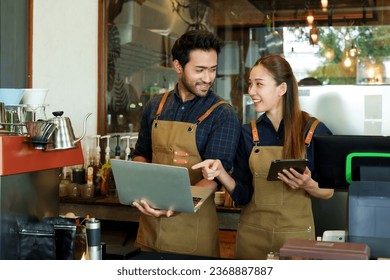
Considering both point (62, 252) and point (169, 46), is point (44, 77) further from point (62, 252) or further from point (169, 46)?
point (62, 252)

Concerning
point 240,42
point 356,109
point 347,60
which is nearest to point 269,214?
point 356,109

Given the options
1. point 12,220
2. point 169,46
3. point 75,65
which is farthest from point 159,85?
point 12,220

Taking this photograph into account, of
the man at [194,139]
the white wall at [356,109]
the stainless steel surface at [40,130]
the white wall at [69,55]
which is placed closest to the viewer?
the stainless steel surface at [40,130]

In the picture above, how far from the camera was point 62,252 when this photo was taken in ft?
6.81

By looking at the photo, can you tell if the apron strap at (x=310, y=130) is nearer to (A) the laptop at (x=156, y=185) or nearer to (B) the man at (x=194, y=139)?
(B) the man at (x=194, y=139)

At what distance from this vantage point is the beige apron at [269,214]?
2.73 meters

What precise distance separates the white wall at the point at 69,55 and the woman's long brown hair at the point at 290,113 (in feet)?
6.58

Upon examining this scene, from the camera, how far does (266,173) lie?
279 centimetres

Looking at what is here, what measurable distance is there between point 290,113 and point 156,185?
0.80 metres

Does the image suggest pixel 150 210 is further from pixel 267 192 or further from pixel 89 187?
pixel 89 187

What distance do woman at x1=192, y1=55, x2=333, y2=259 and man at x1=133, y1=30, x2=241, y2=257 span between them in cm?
11

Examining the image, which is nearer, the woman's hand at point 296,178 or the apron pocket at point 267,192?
the woman's hand at point 296,178

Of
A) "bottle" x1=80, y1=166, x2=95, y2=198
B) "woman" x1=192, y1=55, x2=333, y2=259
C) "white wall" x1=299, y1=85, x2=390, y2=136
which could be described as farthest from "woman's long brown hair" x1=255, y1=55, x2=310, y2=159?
"bottle" x1=80, y1=166, x2=95, y2=198

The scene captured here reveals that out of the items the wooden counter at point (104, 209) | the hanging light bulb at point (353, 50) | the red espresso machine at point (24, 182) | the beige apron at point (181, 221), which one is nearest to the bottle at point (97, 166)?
the wooden counter at point (104, 209)
